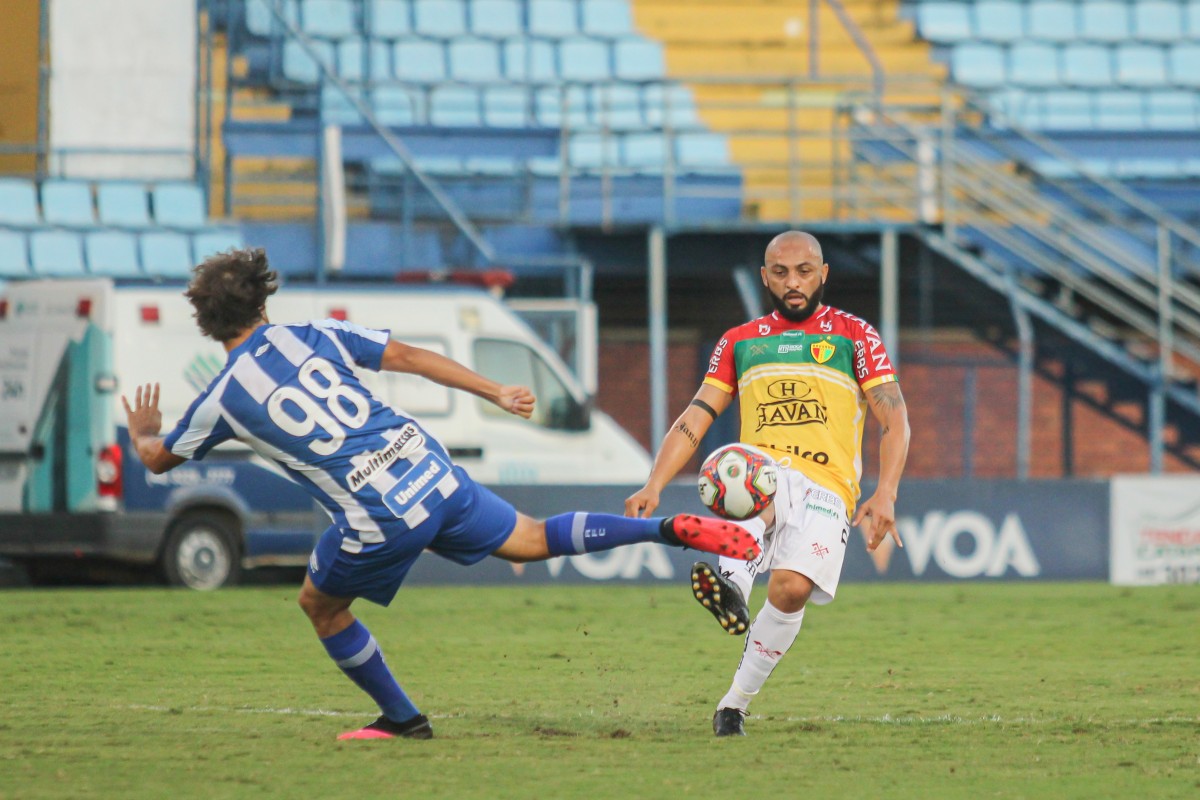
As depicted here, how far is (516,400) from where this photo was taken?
6566mm

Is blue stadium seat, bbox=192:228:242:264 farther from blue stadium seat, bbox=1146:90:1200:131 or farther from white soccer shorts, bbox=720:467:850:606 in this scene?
white soccer shorts, bbox=720:467:850:606

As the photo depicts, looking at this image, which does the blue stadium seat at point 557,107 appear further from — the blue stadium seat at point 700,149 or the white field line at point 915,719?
the white field line at point 915,719

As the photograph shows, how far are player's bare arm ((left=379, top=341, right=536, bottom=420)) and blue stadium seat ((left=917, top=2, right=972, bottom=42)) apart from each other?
18.8 m

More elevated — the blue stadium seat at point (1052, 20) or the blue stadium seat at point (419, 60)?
the blue stadium seat at point (1052, 20)

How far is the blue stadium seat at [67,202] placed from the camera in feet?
64.4

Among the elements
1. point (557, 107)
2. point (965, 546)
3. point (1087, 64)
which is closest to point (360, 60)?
point (557, 107)

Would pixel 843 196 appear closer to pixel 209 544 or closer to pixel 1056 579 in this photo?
pixel 1056 579

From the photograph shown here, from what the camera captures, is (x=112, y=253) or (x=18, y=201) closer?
(x=112, y=253)

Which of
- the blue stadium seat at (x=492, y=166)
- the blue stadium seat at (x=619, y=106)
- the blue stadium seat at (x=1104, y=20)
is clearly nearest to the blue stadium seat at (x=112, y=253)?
the blue stadium seat at (x=492, y=166)

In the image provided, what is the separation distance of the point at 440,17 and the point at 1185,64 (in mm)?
9659

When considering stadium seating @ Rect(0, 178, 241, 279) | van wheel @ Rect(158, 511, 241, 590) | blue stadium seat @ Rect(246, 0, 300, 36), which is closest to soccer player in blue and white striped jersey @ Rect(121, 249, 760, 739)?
van wheel @ Rect(158, 511, 241, 590)

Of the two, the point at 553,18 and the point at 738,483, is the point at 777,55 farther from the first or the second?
the point at 738,483

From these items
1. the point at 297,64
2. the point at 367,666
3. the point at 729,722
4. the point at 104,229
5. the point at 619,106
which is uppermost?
the point at 297,64

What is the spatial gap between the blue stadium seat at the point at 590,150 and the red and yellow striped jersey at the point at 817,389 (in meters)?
14.0
